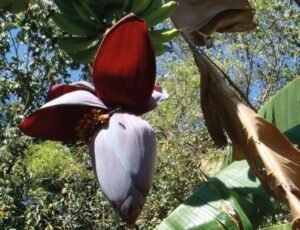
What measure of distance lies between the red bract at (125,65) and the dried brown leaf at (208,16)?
0.68 feet

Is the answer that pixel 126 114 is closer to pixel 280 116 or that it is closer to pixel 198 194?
pixel 198 194

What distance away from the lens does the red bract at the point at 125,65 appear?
0.53 meters

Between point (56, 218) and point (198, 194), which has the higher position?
point (198, 194)

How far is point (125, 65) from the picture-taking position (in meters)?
0.54

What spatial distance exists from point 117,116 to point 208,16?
0.25 metres

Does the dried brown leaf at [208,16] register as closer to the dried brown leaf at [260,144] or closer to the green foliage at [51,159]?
the dried brown leaf at [260,144]

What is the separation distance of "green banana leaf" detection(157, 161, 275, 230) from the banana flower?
0.91ft

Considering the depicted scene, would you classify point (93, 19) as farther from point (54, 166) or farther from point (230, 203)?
point (54, 166)

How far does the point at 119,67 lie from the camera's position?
1.76 ft

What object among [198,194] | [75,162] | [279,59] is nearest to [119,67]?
[198,194]

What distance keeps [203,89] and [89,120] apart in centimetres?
18

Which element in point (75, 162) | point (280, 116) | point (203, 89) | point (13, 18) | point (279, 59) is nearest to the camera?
point (203, 89)

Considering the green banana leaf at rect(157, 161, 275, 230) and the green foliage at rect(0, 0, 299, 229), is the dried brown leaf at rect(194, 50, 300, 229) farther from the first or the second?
the green foliage at rect(0, 0, 299, 229)

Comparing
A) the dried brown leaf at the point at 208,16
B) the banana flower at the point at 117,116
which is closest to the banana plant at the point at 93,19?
the dried brown leaf at the point at 208,16
